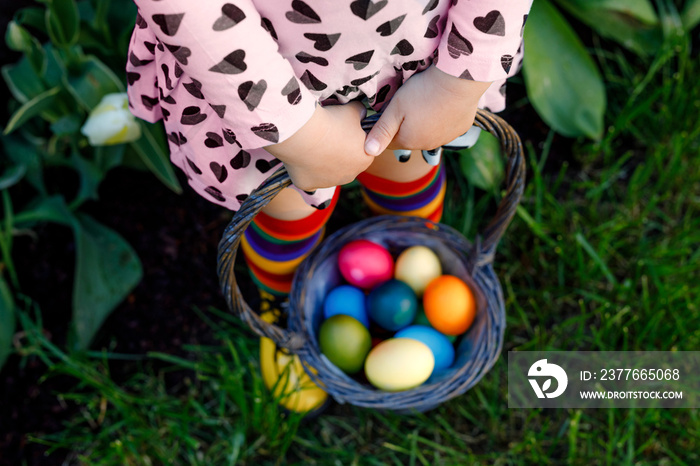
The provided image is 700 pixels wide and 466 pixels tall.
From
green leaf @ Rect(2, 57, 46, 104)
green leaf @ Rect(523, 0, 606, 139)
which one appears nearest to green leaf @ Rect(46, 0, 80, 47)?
green leaf @ Rect(2, 57, 46, 104)

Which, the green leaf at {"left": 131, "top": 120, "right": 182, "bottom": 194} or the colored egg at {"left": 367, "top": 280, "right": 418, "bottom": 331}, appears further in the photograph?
the green leaf at {"left": 131, "top": 120, "right": 182, "bottom": 194}

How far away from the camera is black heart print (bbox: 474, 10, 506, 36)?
0.67 meters

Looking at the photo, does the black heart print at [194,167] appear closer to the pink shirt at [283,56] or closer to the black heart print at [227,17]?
the pink shirt at [283,56]

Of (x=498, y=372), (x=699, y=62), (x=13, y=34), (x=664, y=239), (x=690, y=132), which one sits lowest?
(x=498, y=372)

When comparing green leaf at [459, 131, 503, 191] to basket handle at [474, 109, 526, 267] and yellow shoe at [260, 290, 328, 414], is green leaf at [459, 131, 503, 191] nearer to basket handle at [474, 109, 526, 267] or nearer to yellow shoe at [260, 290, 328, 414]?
basket handle at [474, 109, 526, 267]

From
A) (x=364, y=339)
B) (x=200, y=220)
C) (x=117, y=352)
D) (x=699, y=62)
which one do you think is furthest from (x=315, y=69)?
(x=699, y=62)

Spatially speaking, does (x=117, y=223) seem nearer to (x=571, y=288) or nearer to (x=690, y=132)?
(x=571, y=288)

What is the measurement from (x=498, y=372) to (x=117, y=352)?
824 millimetres

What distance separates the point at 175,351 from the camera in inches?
52.5

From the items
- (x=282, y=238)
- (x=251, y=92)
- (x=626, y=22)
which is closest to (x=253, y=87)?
(x=251, y=92)

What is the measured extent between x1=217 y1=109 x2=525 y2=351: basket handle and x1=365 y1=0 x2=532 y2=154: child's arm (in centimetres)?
4

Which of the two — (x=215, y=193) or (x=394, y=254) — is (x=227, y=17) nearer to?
(x=215, y=193)

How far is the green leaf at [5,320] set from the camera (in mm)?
1229

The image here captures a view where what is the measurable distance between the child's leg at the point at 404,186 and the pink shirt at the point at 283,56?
21 centimetres
